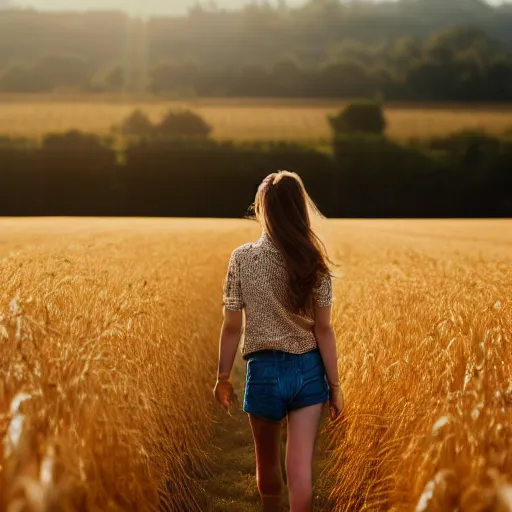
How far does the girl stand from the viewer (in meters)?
3.54

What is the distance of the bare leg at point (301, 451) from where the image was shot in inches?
139

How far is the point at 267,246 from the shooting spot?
3.65 m

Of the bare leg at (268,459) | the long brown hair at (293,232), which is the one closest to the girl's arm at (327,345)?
the long brown hair at (293,232)

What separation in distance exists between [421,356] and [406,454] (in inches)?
47.2

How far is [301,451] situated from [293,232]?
1021 mm

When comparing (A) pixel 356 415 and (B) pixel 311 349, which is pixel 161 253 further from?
(B) pixel 311 349

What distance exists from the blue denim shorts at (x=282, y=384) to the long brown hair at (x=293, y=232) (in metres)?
0.26

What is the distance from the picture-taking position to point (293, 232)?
11.7 ft

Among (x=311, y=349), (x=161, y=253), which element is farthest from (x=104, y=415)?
(x=161, y=253)

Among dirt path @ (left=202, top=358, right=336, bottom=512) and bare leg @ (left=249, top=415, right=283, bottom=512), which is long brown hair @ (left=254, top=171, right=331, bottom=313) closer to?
bare leg @ (left=249, top=415, right=283, bottom=512)

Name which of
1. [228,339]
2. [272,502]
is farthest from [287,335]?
[272,502]

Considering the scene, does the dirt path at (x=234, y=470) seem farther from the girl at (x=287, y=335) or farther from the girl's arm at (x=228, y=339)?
the girl's arm at (x=228, y=339)

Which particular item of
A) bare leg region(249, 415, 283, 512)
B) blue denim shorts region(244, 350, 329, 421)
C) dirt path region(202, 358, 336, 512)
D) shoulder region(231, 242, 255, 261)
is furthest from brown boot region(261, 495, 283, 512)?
shoulder region(231, 242, 255, 261)

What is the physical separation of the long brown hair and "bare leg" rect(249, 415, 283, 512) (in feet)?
1.91
